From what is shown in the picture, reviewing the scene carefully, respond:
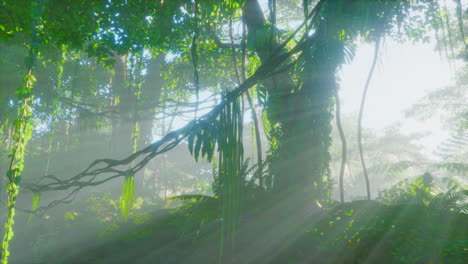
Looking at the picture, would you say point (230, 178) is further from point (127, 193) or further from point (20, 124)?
point (20, 124)

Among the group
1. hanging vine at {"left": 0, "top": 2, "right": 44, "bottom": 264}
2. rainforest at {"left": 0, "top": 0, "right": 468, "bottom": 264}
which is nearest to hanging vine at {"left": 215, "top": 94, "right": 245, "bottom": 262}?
rainforest at {"left": 0, "top": 0, "right": 468, "bottom": 264}

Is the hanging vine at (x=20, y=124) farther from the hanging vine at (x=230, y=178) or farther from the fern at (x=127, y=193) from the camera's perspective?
the hanging vine at (x=230, y=178)

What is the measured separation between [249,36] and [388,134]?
29.8 m

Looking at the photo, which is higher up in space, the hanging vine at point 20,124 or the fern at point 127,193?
the hanging vine at point 20,124

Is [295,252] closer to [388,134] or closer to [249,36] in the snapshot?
[249,36]

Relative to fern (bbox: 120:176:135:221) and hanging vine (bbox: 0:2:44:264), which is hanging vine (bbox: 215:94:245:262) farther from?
hanging vine (bbox: 0:2:44:264)

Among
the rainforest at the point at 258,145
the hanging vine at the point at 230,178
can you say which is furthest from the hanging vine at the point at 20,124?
the hanging vine at the point at 230,178

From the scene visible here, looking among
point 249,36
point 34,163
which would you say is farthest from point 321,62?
point 34,163

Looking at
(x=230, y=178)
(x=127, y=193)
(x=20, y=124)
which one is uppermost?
(x=20, y=124)

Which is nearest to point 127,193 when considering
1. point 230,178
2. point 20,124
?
point 20,124

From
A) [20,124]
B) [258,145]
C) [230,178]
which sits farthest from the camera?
[258,145]

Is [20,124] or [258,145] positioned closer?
[20,124]

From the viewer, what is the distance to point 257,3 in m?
5.15

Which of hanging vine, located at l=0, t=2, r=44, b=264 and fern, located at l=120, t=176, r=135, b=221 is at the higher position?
hanging vine, located at l=0, t=2, r=44, b=264
